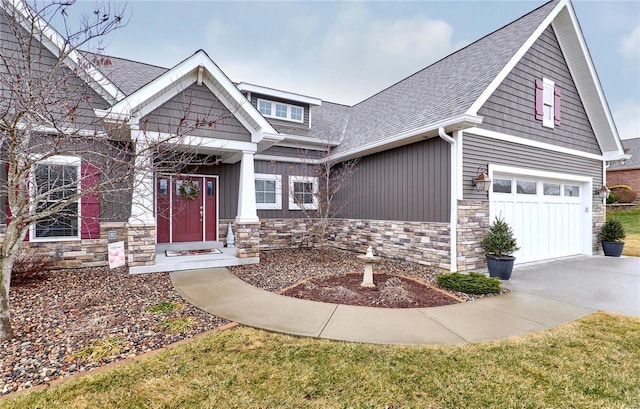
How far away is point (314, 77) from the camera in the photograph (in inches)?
760

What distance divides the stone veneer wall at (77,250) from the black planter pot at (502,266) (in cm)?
905

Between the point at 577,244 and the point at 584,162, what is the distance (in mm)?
2720

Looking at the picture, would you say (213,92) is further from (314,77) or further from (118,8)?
(314,77)

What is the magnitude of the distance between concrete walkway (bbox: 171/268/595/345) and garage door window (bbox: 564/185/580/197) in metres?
6.12

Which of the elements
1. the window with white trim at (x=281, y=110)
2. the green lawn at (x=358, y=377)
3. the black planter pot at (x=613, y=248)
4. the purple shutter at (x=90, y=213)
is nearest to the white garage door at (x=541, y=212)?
the black planter pot at (x=613, y=248)

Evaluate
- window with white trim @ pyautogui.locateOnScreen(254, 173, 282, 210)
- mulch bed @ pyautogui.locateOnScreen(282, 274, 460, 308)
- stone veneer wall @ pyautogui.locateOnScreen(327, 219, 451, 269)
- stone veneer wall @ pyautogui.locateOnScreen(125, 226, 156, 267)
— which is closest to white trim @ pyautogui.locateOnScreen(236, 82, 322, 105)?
window with white trim @ pyautogui.locateOnScreen(254, 173, 282, 210)

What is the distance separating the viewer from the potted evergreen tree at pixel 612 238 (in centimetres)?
964

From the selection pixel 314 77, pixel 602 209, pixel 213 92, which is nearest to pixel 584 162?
pixel 602 209

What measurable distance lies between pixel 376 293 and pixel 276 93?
27.7 ft

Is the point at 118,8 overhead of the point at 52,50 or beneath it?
beneath

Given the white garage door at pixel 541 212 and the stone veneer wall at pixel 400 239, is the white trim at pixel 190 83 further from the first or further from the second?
the white garage door at pixel 541 212

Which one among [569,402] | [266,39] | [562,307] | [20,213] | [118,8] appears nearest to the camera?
[569,402]

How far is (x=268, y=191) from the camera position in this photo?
10.5 m

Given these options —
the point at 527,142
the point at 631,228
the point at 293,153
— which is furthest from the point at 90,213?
the point at 631,228
